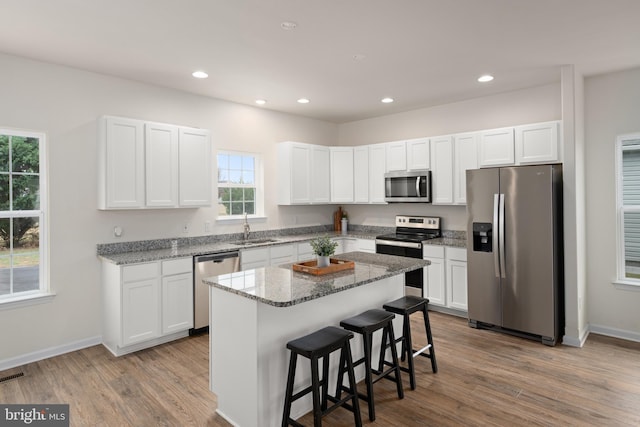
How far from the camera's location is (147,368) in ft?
11.1

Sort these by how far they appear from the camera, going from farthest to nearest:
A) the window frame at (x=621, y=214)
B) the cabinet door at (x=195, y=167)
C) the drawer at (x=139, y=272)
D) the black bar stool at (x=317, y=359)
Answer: the cabinet door at (x=195, y=167), the window frame at (x=621, y=214), the drawer at (x=139, y=272), the black bar stool at (x=317, y=359)

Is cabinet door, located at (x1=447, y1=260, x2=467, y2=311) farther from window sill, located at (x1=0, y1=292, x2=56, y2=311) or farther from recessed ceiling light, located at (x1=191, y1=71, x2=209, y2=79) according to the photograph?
window sill, located at (x1=0, y1=292, x2=56, y2=311)

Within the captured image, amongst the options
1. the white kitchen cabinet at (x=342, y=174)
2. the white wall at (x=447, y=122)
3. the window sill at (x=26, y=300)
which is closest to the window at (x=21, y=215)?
the window sill at (x=26, y=300)

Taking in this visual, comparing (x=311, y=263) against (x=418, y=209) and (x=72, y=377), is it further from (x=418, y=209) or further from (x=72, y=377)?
(x=418, y=209)

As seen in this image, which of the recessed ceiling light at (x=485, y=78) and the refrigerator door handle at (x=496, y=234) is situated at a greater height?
the recessed ceiling light at (x=485, y=78)

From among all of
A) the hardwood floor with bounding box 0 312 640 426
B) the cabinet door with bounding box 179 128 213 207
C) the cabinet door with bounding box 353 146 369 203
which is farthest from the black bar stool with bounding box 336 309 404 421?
the cabinet door with bounding box 353 146 369 203

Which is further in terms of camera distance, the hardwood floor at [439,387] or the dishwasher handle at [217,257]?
the dishwasher handle at [217,257]

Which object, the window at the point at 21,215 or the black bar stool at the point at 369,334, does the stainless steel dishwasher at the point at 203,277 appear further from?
the black bar stool at the point at 369,334

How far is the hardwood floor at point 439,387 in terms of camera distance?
261 centimetres

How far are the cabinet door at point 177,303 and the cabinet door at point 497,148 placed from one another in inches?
150

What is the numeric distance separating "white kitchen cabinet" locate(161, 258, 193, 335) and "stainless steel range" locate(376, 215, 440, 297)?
2647 millimetres

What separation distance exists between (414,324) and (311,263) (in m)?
1.98

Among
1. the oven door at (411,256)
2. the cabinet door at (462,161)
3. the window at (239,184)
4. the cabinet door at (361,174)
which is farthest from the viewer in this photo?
the cabinet door at (361,174)

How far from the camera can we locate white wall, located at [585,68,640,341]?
13.1 feet
